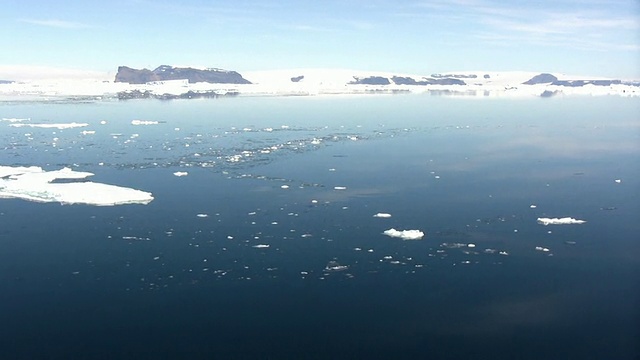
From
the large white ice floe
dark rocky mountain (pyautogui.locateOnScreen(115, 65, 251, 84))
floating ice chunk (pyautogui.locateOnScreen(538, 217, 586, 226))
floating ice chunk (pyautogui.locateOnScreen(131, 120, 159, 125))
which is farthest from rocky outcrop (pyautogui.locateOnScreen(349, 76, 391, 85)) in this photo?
floating ice chunk (pyautogui.locateOnScreen(538, 217, 586, 226))

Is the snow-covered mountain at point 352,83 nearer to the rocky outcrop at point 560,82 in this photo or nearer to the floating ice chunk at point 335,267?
the rocky outcrop at point 560,82

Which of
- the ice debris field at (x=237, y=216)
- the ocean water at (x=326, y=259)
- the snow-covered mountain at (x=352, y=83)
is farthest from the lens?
the snow-covered mountain at (x=352, y=83)

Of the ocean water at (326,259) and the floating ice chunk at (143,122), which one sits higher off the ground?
the floating ice chunk at (143,122)

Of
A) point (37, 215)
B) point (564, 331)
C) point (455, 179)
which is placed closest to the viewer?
point (564, 331)

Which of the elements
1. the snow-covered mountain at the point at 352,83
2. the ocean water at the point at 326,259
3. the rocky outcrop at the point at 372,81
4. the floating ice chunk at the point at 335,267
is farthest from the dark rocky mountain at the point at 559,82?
the floating ice chunk at the point at 335,267

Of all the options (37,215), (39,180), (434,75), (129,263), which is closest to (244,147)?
(39,180)

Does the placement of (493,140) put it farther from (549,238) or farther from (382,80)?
(382,80)

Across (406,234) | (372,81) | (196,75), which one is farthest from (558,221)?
(372,81)

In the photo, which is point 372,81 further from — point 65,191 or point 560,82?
point 65,191
